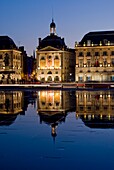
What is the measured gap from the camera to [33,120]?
52.4 feet

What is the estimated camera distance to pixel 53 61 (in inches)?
4055

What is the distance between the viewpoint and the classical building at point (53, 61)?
10181cm

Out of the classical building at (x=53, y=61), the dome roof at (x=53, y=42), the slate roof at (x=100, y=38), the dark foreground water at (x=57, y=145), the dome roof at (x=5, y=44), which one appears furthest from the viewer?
the dome roof at (x=5, y=44)

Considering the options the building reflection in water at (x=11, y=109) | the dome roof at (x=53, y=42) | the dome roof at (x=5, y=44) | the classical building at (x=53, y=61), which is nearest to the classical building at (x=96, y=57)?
the classical building at (x=53, y=61)

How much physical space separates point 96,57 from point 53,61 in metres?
13.6

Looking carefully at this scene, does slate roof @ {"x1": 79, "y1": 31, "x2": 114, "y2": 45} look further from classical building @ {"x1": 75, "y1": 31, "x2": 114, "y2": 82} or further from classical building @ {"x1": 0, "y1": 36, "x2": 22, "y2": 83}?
classical building @ {"x1": 0, "y1": 36, "x2": 22, "y2": 83}

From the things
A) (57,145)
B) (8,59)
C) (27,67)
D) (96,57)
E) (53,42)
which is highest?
(53,42)

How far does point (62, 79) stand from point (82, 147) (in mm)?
91977

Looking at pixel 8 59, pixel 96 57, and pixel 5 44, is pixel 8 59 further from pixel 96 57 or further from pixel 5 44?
pixel 96 57

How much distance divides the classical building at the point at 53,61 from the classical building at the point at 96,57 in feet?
17.6

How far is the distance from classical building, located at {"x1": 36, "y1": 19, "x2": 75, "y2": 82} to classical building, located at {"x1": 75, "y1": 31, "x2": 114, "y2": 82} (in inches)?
211

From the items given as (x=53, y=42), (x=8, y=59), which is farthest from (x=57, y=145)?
(x=8, y=59)

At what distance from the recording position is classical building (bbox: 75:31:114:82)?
9631 centimetres

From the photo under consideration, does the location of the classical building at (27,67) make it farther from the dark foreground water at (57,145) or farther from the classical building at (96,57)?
the dark foreground water at (57,145)
